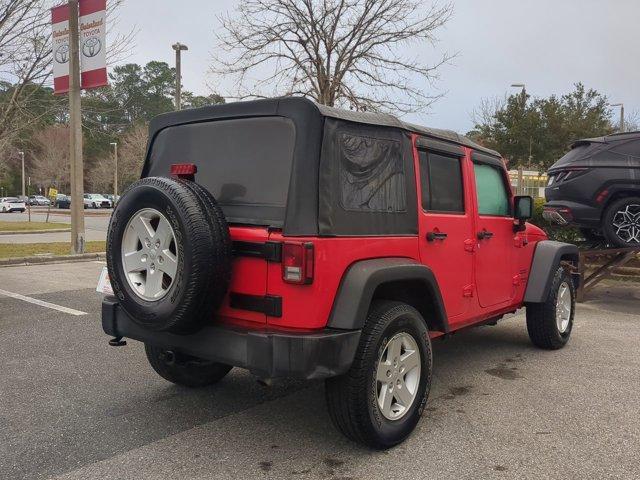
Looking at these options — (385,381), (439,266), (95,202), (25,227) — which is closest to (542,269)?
(439,266)

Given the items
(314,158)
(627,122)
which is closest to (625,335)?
(314,158)

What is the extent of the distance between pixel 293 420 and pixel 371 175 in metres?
1.71

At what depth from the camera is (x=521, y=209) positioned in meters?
4.91

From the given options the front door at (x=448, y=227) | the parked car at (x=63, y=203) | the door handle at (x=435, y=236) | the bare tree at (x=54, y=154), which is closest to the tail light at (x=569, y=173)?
the front door at (x=448, y=227)

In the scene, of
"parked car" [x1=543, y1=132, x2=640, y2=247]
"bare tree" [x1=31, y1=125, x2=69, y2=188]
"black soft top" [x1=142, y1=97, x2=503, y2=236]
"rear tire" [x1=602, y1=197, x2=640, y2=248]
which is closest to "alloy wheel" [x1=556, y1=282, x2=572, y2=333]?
Result: "black soft top" [x1=142, y1=97, x2=503, y2=236]

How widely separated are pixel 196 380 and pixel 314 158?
7.10 ft

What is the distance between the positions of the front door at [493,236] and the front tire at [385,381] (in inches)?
45.5

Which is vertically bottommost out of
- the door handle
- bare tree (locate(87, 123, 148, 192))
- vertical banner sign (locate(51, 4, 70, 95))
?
the door handle

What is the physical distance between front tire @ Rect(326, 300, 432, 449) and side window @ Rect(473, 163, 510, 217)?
151 cm

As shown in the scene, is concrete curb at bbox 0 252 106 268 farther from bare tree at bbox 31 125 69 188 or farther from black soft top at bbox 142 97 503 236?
bare tree at bbox 31 125 69 188

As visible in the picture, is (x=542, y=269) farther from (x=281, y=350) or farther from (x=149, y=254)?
(x=149, y=254)

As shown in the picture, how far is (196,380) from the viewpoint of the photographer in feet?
13.9

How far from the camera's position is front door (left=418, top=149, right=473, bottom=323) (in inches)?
146

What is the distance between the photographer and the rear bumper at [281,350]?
9.27ft
